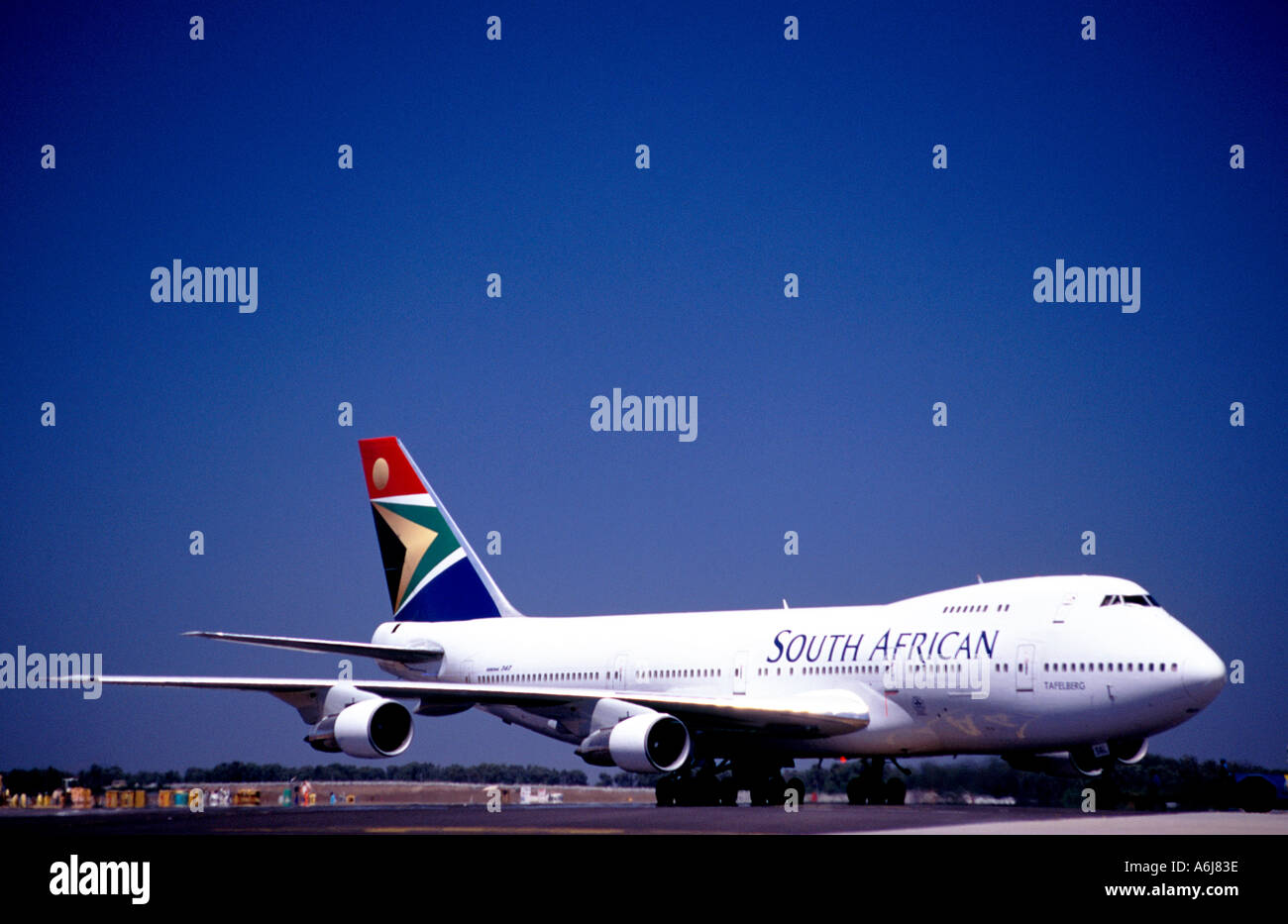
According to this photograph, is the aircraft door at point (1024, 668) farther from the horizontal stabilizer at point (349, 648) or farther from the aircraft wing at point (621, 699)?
the horizontal stabilizer at point (349, 648)

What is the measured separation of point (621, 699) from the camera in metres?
33.8

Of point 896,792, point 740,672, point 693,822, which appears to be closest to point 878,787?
point 896,792

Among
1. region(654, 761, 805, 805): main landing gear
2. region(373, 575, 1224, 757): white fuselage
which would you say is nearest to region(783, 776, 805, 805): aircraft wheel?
region(654, 761, 805, 805): main landing gear

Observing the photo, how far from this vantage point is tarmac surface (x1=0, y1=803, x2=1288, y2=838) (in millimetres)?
24328

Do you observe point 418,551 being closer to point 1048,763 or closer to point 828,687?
point 828,687

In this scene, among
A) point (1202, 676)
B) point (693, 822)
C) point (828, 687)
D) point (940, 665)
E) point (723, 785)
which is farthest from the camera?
point (723, 785)

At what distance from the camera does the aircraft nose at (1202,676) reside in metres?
29.5

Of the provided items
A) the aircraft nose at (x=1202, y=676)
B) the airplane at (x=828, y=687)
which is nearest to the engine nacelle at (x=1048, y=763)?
the airplane at (x=828, y=687)

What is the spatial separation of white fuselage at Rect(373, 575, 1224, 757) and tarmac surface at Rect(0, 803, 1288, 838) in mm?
1758

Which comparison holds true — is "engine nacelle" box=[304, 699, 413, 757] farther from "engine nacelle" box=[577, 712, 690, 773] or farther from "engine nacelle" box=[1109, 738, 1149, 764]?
"engine nacelle" box=[1109, 738, 1149, 764]

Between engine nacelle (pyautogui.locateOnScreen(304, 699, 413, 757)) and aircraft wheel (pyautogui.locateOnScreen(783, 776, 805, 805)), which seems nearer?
→ engine nacelle (pyautogui.locateOnScreen(304, 699, 413, 757))

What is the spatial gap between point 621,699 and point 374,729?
17.8 feet
